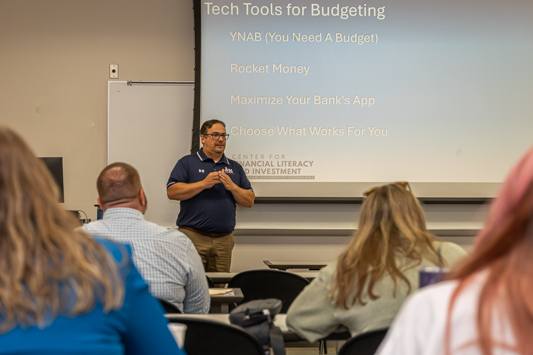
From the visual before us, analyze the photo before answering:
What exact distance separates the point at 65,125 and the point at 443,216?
3.68m

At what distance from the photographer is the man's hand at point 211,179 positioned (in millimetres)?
4367

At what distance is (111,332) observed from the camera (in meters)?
0.95

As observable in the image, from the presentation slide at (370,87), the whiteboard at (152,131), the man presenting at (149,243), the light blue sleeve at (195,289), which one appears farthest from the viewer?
the whiteboard at (152,131)

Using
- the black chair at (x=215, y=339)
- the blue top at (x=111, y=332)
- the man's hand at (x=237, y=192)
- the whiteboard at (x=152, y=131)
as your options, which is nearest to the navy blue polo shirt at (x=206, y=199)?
the man's hand at (x=237, y=192)

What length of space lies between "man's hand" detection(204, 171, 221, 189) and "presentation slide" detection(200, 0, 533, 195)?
562 mm

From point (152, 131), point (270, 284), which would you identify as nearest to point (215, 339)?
point (270, 284)

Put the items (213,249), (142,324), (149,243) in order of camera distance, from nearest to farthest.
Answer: (142,324), (149,243), (213,249)

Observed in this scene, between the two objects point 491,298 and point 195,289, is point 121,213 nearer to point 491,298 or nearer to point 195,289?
point 195,289

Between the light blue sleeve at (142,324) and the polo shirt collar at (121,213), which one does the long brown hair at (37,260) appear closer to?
the light blue sleeve at (142,324)

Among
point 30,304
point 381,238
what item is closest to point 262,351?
point 381,238

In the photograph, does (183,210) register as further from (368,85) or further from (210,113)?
(368,85)

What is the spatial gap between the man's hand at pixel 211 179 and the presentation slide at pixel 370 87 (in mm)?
562

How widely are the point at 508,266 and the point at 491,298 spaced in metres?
0.04

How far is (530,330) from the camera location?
1.94 ft
